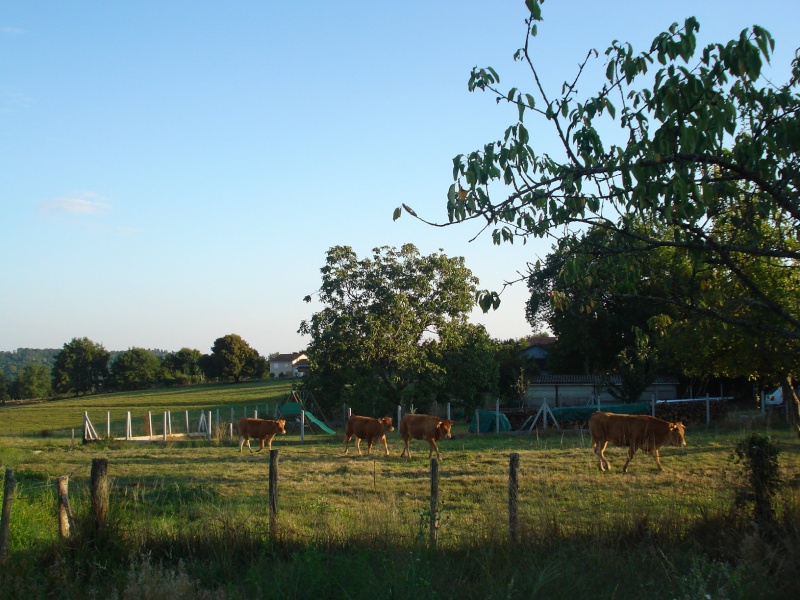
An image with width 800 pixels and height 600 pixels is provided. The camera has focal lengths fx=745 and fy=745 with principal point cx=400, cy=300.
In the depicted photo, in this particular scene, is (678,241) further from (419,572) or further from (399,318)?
(399,318)

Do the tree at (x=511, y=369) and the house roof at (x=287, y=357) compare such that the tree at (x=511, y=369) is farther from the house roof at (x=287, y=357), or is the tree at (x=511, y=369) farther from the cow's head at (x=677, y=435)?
the house roof at (x=287, y=357)

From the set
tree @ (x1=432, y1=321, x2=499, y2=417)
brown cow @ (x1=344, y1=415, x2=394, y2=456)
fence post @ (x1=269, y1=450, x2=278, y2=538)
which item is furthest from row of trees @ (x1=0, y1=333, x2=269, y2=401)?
fence post @ (x1=269, y1=450, x2=278, y2=538)

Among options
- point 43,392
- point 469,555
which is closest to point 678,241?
point 469,555

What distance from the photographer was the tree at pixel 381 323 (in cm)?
3481

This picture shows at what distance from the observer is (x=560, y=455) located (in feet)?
59.0

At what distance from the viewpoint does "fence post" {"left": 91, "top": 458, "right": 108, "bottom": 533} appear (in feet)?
23.2

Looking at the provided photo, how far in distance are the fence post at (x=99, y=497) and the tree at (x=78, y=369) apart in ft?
328

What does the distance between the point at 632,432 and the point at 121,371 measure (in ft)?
303

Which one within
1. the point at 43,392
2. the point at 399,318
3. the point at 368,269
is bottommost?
the point at 43,392

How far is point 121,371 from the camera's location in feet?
324

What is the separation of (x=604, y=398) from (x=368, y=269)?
1772 cm

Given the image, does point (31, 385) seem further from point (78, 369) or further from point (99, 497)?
point (99, 497)

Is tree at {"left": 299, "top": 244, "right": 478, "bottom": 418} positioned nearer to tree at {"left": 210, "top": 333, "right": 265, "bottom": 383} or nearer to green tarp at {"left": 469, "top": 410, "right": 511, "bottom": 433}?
green tarp at {"left": 469, "top": 410, "right": 511, "bottom": 433}

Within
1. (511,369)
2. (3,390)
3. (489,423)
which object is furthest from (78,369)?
(489,423)
